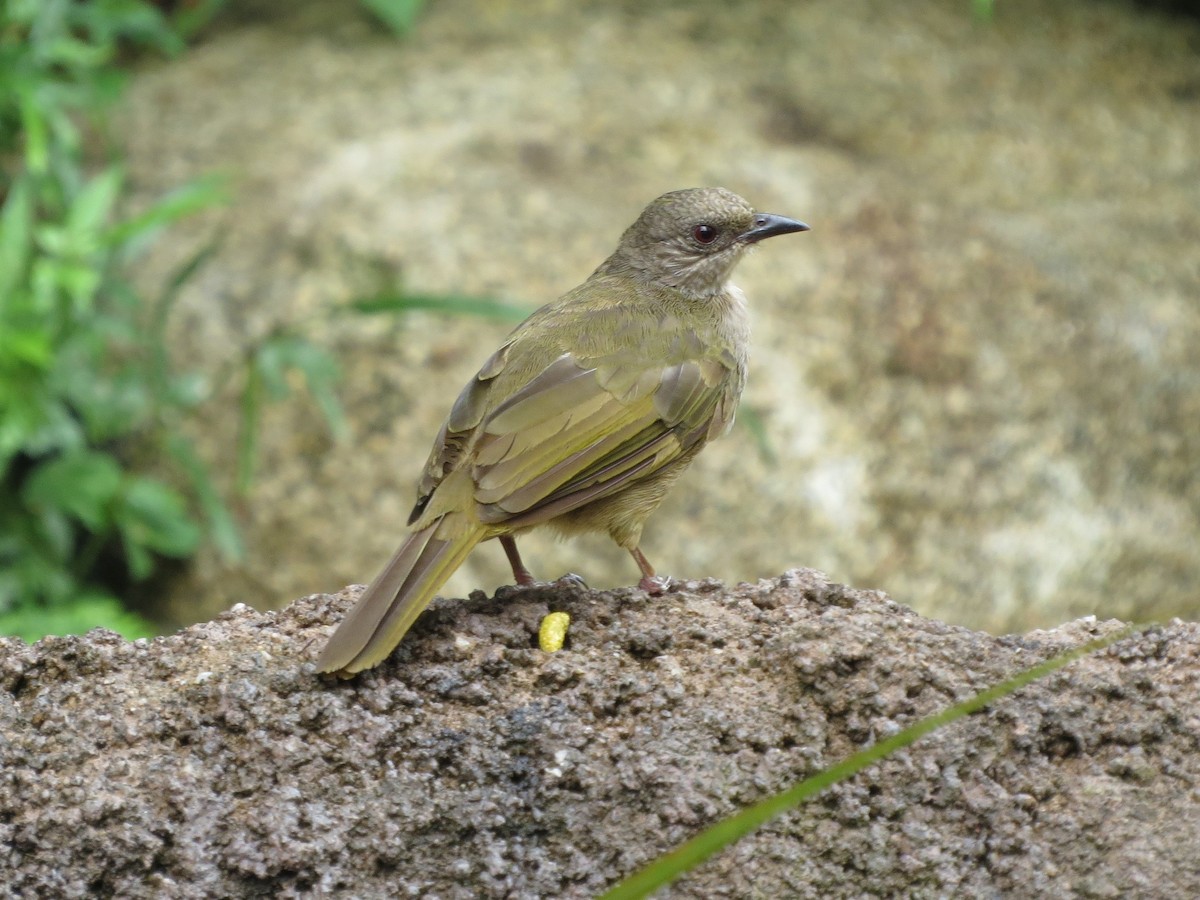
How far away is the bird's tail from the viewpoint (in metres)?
3.17

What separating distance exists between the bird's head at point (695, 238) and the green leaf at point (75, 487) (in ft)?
8.45

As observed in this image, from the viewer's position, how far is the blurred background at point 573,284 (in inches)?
256

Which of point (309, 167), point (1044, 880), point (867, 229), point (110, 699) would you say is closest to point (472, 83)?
point (309, 167)

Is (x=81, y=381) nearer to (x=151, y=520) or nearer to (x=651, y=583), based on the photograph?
(x=151, y=520)

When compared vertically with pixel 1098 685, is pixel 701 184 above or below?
above

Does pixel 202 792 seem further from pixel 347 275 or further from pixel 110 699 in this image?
pixel 347 275

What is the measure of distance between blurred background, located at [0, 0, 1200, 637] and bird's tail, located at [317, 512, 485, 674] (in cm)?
214

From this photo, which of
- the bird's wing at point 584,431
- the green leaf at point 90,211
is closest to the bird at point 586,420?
the bird's wing at point 584,431

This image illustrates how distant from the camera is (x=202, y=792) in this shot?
2.93 metres

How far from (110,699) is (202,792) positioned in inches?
14.4

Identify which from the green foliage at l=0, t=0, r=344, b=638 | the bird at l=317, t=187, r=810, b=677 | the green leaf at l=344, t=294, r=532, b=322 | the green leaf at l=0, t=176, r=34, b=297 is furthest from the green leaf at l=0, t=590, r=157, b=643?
the bird at l=317, t=187, r=810, b=677

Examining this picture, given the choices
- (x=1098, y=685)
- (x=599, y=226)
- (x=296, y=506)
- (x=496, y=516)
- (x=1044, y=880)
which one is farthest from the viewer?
(x=599, y=226)

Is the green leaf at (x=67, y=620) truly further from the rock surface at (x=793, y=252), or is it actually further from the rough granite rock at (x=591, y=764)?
the rough granite rock at (x=591, y=764)

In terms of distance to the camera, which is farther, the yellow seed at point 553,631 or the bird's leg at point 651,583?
the bird's leg at point 651,583
